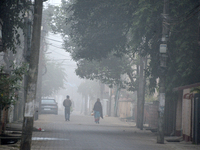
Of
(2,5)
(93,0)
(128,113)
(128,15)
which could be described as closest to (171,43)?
(128,15)

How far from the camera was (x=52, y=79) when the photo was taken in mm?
61906

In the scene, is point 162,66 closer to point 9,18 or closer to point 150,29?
point 150,29

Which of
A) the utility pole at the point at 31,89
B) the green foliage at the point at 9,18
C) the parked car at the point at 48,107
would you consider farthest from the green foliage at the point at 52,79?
the utility pole at the point at 31,89

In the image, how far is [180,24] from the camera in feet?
55.8

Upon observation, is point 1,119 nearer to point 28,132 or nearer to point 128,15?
point 28,132

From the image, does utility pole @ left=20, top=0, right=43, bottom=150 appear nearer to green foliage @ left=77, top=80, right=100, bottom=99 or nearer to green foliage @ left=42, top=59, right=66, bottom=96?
green foliage @ left=42, top=59, right=66, bottom=96

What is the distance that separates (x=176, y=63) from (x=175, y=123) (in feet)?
9.86

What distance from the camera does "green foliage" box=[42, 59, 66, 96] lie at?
59134mm

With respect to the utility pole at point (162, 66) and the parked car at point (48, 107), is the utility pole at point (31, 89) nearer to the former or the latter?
the utility pole at point (162, 66)

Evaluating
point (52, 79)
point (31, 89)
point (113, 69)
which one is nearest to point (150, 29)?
point (31, 89)

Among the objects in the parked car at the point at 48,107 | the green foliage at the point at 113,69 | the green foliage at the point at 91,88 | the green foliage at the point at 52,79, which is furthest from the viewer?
the green foliage at the point at 91,88

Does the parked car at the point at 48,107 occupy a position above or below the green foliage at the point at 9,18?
below

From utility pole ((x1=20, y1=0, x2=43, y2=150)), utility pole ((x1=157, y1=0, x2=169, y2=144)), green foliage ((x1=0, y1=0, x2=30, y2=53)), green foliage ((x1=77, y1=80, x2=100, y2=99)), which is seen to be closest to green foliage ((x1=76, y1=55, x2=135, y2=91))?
utility pole ((x1=157, y1=0, x2=169, y2=144))

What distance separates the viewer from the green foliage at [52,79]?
194 feet
